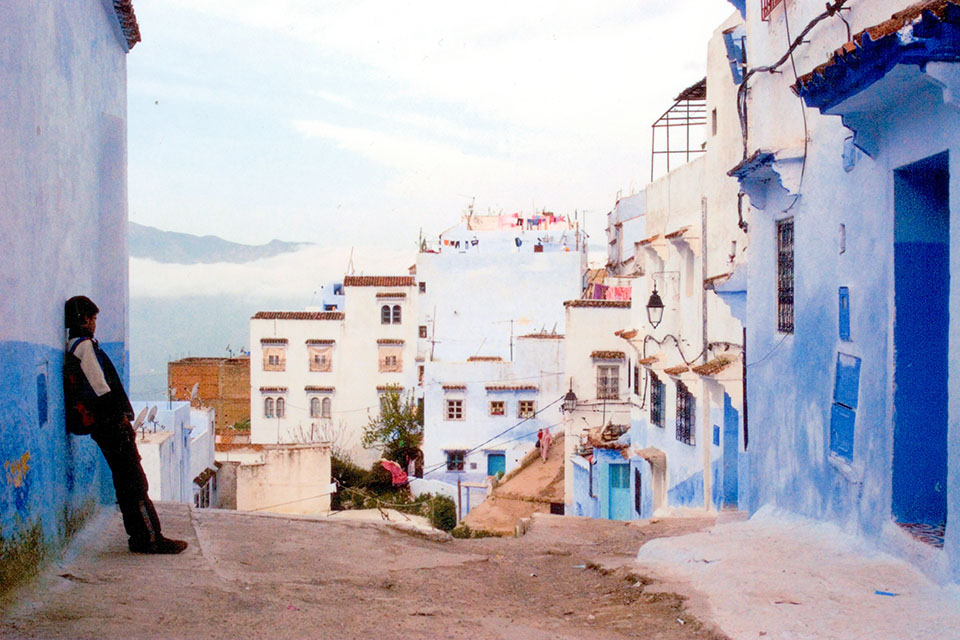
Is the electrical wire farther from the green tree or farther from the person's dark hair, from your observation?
the green tree

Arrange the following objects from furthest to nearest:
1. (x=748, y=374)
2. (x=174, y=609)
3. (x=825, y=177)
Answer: (x=748, y=374) < (x=825, y=177) < (x=174, y=609)

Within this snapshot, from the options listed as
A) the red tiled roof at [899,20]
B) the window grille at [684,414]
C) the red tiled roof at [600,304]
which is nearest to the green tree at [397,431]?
the red tiled roof at [600,304]

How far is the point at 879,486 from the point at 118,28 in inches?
294

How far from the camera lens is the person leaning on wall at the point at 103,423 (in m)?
6.14

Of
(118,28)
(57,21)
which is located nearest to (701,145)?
(118,28)

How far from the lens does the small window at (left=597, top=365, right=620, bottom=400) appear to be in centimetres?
3056

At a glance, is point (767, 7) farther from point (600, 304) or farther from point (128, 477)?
point (600, 304)

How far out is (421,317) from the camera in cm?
4491

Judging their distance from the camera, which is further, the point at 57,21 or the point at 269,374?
the point at 269,374

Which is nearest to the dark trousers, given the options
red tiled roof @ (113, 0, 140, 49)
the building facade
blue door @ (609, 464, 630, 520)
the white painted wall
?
red tiled roof @ (113, 0, 140, 49)

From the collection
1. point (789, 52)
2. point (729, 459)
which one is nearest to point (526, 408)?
point (729, 459)

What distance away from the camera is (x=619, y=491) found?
22016mm

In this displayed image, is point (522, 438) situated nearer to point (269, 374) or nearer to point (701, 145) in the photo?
point (269, 374)

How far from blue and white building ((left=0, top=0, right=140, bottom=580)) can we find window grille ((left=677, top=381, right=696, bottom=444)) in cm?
1127
